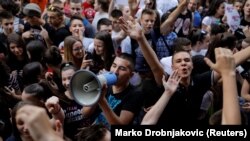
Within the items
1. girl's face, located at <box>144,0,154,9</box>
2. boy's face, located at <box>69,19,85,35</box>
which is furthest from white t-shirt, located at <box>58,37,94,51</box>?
girl's face, located at <box>144,0,154,9</box>

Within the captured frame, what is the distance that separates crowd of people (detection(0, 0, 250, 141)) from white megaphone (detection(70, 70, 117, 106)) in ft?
0.12

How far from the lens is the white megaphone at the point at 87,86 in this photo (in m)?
3.25

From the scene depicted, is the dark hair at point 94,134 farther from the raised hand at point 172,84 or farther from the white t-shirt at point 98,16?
the white t-shirt at point 98,16

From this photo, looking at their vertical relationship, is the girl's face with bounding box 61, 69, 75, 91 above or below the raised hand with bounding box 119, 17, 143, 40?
below

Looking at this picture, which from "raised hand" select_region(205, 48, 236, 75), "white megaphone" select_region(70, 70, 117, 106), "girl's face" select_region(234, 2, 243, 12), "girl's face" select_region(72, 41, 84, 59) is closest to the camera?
"raised hand" select_region(205, 48, 236, 75)

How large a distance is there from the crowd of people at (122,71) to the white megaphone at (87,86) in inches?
1.5

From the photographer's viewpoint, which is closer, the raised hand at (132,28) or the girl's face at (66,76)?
the raised hand at (132,28)

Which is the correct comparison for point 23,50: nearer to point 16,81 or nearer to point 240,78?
point 16,81

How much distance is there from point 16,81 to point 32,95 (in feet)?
4.21

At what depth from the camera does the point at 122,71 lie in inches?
162

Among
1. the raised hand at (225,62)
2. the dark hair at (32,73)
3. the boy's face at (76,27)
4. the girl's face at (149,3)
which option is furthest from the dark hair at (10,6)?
the raised hand at (225,62)

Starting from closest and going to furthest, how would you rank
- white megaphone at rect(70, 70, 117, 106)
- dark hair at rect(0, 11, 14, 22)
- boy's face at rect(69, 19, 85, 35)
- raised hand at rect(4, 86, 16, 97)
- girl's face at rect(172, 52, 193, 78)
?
white megaphone at rect(70, 70, 117, 106) < girl's face at rect(172, 52, 193, 78) < raised hand at rect(4, 86, 16, 97) < boy's face at rect(69, 19, 85, 35) < dark hair at rect(0, 11, 14, 22)

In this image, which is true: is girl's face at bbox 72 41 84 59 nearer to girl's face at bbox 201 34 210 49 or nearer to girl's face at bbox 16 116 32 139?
girl's face at bbox 201 34 210 49

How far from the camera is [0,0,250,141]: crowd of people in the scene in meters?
3.00
